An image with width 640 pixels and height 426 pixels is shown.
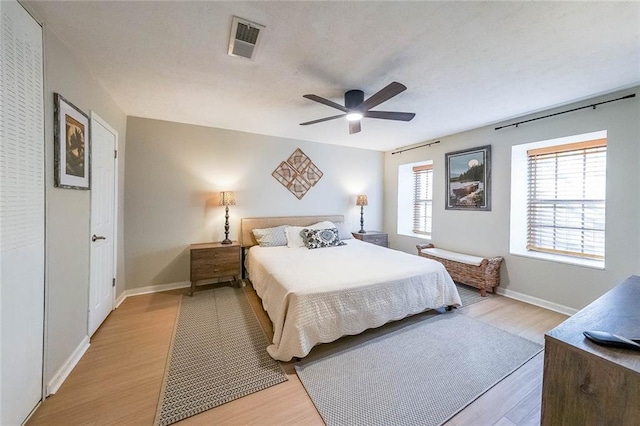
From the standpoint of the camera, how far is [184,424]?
4.64 ft

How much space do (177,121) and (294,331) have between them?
3.34m

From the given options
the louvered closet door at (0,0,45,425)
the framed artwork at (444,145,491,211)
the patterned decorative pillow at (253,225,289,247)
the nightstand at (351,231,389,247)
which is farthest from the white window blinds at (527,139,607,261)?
the louvered closet door at (0,0,45,425)

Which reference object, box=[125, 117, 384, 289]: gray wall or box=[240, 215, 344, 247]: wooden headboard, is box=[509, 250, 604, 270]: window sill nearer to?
box=[240, 215, 344, 247]: wooden headboard

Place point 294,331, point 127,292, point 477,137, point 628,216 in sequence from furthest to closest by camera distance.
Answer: point 477,137, point 127,292, point 628,216, point 294,331

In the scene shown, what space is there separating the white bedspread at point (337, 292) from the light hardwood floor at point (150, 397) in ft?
1.07

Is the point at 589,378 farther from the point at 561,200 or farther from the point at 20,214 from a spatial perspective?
the point at 561,200

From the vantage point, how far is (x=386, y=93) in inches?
79.0

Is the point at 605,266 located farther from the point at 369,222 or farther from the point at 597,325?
the point at 369,222

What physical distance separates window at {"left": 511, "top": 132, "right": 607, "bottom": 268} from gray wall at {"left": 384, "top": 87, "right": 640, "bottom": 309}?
136 millimetres

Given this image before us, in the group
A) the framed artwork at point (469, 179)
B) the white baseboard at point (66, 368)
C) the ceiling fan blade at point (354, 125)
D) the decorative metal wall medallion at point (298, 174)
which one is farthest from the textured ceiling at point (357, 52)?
the white baseboard at point (66, 368)

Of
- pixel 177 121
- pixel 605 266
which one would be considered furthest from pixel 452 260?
pixel 177 121

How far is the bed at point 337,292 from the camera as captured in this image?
1969mm

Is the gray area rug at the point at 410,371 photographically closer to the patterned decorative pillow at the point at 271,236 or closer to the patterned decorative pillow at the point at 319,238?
the patterned decorative pillow at the point at 319,238

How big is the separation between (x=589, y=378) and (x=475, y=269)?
292cm
